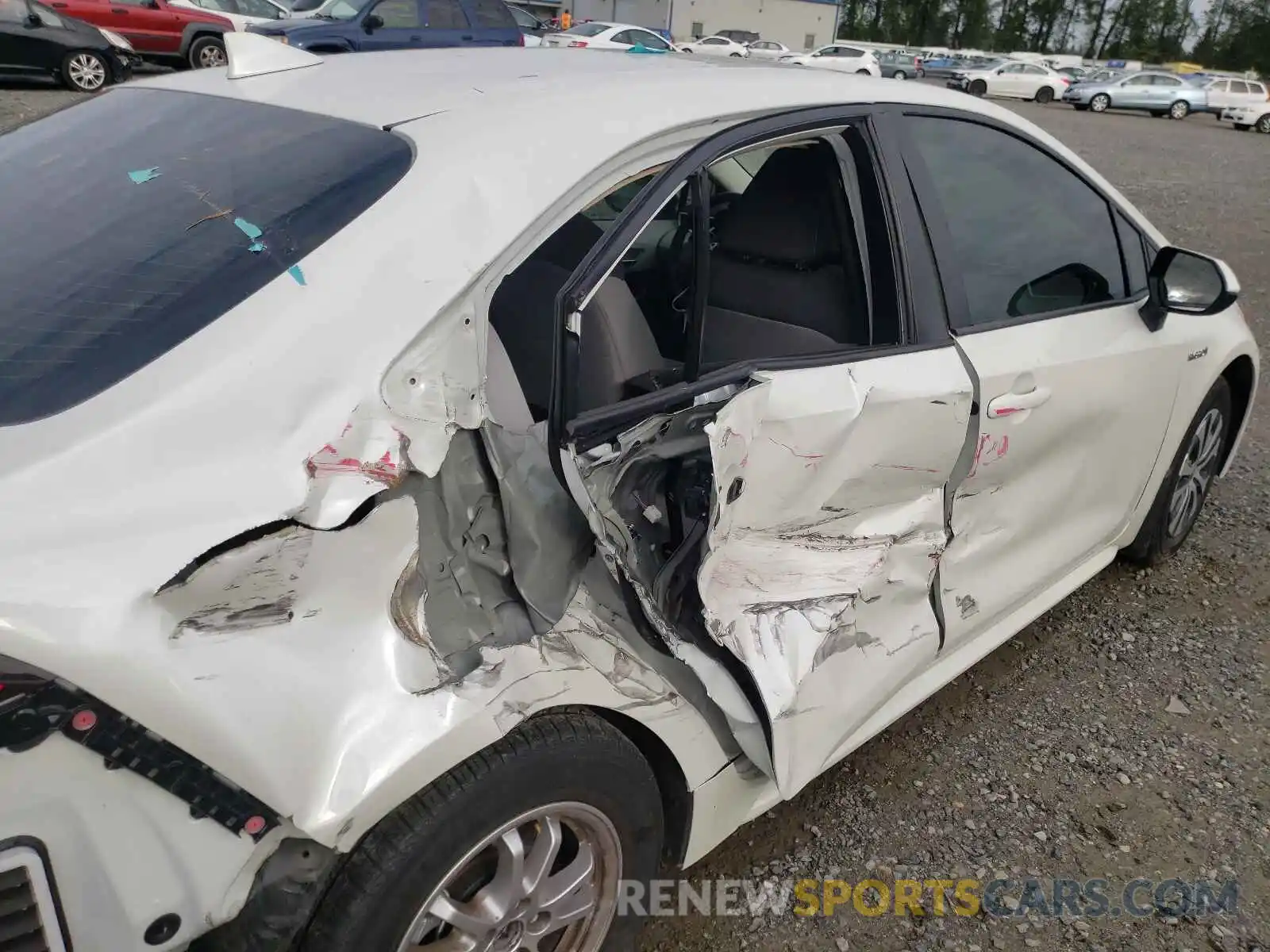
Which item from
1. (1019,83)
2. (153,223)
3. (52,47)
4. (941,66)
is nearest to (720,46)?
(941,66)

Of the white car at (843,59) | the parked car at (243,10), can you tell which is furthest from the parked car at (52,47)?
the white car at (843,59)

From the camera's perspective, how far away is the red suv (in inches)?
522

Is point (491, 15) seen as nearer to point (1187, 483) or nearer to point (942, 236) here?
point (1187, 483)

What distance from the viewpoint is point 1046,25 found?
203ft

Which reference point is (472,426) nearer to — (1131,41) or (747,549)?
(747,549)

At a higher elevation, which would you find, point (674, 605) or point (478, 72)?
point (478, 72)

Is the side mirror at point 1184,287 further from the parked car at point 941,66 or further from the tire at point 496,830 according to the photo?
the parked car at point 941,66

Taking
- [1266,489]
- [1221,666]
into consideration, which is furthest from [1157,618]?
[1266,489]

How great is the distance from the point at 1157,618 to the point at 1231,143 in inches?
893

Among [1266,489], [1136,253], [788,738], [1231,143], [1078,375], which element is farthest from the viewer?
[1231,143]

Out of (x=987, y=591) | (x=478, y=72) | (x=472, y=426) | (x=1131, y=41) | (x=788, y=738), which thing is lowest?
(x=1131, y=41)

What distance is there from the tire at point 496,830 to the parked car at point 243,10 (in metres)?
15.3

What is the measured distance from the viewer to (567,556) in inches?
63.3

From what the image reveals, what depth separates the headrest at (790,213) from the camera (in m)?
2.11
